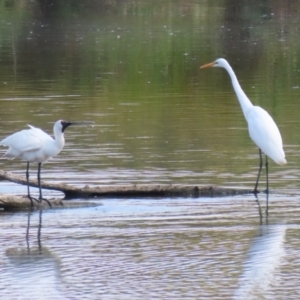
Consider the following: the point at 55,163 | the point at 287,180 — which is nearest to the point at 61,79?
the point at 55,163

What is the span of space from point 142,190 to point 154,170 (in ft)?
6.25

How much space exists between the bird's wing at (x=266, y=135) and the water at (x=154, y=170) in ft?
1.24

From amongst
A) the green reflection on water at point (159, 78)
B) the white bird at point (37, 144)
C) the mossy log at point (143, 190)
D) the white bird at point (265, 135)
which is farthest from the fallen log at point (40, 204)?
the green reflection on water at point (159, 78)

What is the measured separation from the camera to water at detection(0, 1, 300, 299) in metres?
8.23

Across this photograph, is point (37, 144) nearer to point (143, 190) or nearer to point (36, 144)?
point (36, 144)

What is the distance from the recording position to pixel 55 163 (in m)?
14.0

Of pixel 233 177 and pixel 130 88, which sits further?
pixel 130 88

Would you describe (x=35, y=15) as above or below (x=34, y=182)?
above

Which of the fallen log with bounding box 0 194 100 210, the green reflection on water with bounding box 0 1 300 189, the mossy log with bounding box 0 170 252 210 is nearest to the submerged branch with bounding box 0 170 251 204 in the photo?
the mossy log with bounding box 0 170 252 210

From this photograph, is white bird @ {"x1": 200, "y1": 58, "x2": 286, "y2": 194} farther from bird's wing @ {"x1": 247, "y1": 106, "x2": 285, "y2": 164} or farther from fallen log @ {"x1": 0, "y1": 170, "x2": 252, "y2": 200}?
fallen log @ {"x1": 0, "y1": 170, "x2": 252, "y2": 200}

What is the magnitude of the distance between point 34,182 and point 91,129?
5.82 meters

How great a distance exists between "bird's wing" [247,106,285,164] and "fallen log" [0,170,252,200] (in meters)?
0.90

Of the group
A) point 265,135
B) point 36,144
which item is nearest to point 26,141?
point 36,144

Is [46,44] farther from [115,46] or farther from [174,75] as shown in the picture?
[174,75]
